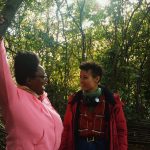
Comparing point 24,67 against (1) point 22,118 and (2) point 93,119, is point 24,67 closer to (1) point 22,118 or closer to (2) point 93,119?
(1) point 22,118

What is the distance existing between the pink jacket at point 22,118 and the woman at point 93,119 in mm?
2015

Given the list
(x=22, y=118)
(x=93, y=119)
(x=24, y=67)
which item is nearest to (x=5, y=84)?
(x=22, y=118)

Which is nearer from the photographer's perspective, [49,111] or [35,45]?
[49,111]

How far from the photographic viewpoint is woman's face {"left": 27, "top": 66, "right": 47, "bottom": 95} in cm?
298

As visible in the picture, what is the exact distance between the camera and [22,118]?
2.69 m

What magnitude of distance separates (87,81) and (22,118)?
7.91ft

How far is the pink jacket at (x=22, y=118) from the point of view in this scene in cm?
256

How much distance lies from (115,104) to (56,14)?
9572 mm

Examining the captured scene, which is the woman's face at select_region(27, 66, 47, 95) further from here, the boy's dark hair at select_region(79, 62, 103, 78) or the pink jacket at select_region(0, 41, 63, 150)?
the boy's dark hair at select_region(79, 62, 103, 78)

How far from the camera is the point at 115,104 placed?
→ 5.04m

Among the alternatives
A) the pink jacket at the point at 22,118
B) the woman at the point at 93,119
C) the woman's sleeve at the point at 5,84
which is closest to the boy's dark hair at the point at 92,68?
the woman at the point at 93,119

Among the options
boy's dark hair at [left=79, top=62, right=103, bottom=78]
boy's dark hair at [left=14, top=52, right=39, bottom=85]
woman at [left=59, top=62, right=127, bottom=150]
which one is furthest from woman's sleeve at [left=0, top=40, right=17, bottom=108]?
boy's dark hair at [left=79, top=62, right=103, bottom=78]

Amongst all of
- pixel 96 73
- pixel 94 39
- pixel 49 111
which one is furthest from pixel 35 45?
pixel 49 111

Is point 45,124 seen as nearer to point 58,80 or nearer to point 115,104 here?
point 115,104
